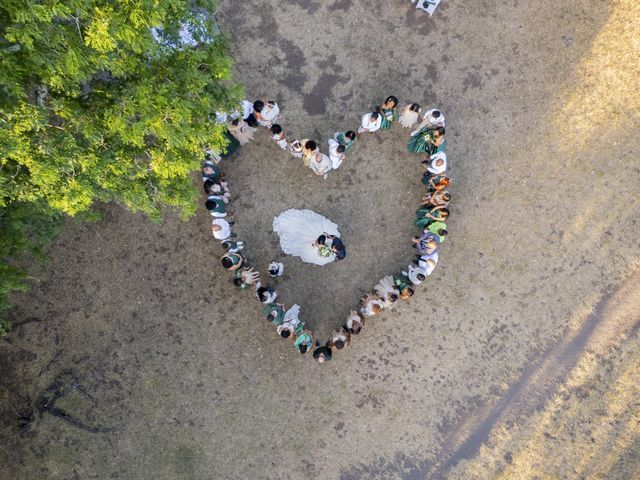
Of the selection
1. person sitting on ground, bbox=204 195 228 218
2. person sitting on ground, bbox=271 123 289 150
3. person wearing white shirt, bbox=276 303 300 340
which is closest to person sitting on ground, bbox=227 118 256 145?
person sitting on ground, bbox=271 123 289 150

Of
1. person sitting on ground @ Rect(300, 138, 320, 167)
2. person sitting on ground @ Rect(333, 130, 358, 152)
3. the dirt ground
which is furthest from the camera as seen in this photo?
the dirt ground

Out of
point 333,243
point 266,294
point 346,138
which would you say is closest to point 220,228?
point 266,294

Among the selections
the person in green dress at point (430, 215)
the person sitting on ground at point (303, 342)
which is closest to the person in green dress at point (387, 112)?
the person in green dress at point (430, 215)

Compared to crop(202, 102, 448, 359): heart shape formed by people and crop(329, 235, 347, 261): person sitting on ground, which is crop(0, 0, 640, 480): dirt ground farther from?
crop(329, 235, 347, 261): person sitting on ground

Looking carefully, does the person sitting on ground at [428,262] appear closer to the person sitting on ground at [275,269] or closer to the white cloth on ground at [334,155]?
the white cloth on ground at [334,155]

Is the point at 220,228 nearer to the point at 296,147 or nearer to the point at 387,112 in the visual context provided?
the point at 296,147

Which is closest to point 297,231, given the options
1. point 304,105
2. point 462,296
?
point 304,105
